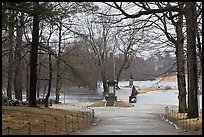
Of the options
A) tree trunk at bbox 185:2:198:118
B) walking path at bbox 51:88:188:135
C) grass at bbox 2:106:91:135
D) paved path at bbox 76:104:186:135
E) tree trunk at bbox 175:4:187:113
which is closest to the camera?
grass at bbox 2:106:91:135

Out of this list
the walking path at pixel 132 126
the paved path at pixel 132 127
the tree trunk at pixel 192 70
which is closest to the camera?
the paved path at pixel 132 127

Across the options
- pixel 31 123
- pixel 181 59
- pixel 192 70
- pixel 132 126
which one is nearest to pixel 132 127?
pixel 132 126

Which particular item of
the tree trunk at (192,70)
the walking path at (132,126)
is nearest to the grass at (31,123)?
the walking path at (132,126)

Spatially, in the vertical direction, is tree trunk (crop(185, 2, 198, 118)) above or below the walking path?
above

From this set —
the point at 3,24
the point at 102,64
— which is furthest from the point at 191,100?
the point at 102,64

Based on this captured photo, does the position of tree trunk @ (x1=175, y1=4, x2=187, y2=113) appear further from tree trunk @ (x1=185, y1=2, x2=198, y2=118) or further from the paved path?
tree trunk @ (x1=185, y1=2, x2=198, y2=118)

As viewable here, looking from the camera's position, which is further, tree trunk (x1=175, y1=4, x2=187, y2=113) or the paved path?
tree trunk (x1=175, y1=4, x2=187, y2=113)

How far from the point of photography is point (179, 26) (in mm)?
27906

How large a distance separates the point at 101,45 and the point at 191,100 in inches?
1968

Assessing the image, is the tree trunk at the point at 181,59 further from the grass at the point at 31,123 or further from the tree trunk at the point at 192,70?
the grass at the point at 31,123

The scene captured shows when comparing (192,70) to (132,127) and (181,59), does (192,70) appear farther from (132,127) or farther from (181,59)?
(181,59)

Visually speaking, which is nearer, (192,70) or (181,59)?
(192,70)

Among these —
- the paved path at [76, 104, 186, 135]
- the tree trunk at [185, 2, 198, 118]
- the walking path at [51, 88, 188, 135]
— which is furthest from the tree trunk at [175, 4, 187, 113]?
the tree trunk at [185, 2, 198, 118]

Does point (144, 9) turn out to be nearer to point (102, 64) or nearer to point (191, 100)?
point (191, 100)
